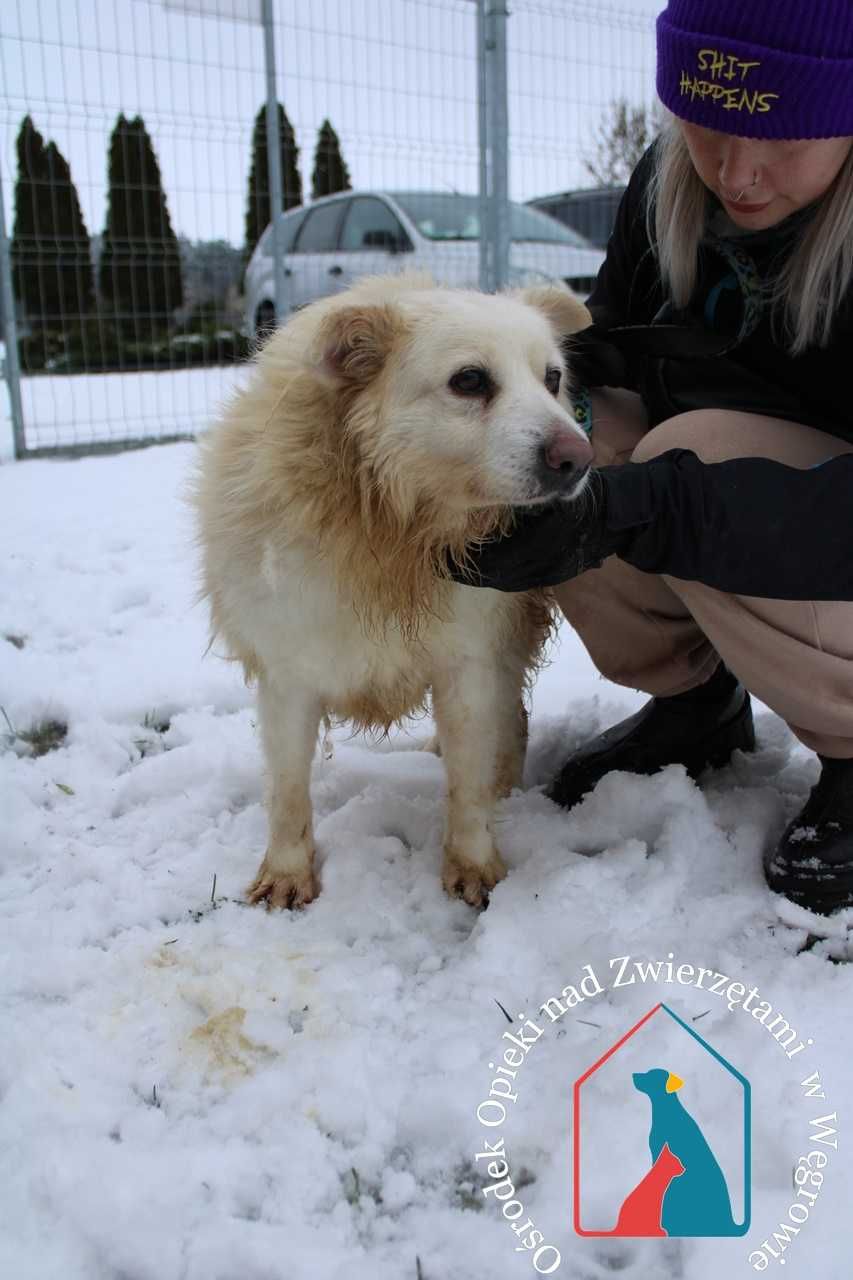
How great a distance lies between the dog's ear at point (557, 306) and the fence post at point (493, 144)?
16.2 ft

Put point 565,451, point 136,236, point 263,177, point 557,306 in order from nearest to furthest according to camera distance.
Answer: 1. point 565,451
2. point 557,306
3. point 136,236
4. point 263,177

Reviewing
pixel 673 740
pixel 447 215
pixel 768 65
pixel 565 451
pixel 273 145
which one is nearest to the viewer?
pixel 768 65

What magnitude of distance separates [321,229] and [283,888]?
7.24 meters

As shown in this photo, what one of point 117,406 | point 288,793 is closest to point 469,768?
point 288,793

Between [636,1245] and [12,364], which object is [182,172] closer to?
[12,364]

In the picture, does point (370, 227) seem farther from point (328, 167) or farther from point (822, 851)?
point (822, 851)

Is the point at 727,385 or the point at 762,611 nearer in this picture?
the point at 762,611

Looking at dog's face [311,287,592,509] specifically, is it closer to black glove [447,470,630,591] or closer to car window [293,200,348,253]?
black glove [447,470,630,591]

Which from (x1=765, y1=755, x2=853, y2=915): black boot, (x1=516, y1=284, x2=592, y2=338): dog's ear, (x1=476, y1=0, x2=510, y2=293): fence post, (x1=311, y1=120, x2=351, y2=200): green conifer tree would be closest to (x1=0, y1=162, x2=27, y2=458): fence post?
(x1=311, y1=120, x2=351, y2=200): green conifer tree

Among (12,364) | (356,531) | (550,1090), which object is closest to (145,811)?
(356,531)

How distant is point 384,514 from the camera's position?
6.50ft

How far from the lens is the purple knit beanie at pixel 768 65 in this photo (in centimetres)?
163

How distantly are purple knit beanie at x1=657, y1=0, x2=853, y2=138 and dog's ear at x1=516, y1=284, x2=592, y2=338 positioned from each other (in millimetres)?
575

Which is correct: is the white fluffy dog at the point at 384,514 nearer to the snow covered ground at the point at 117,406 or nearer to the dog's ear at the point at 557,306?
the dog's ear at the point at 557,306
